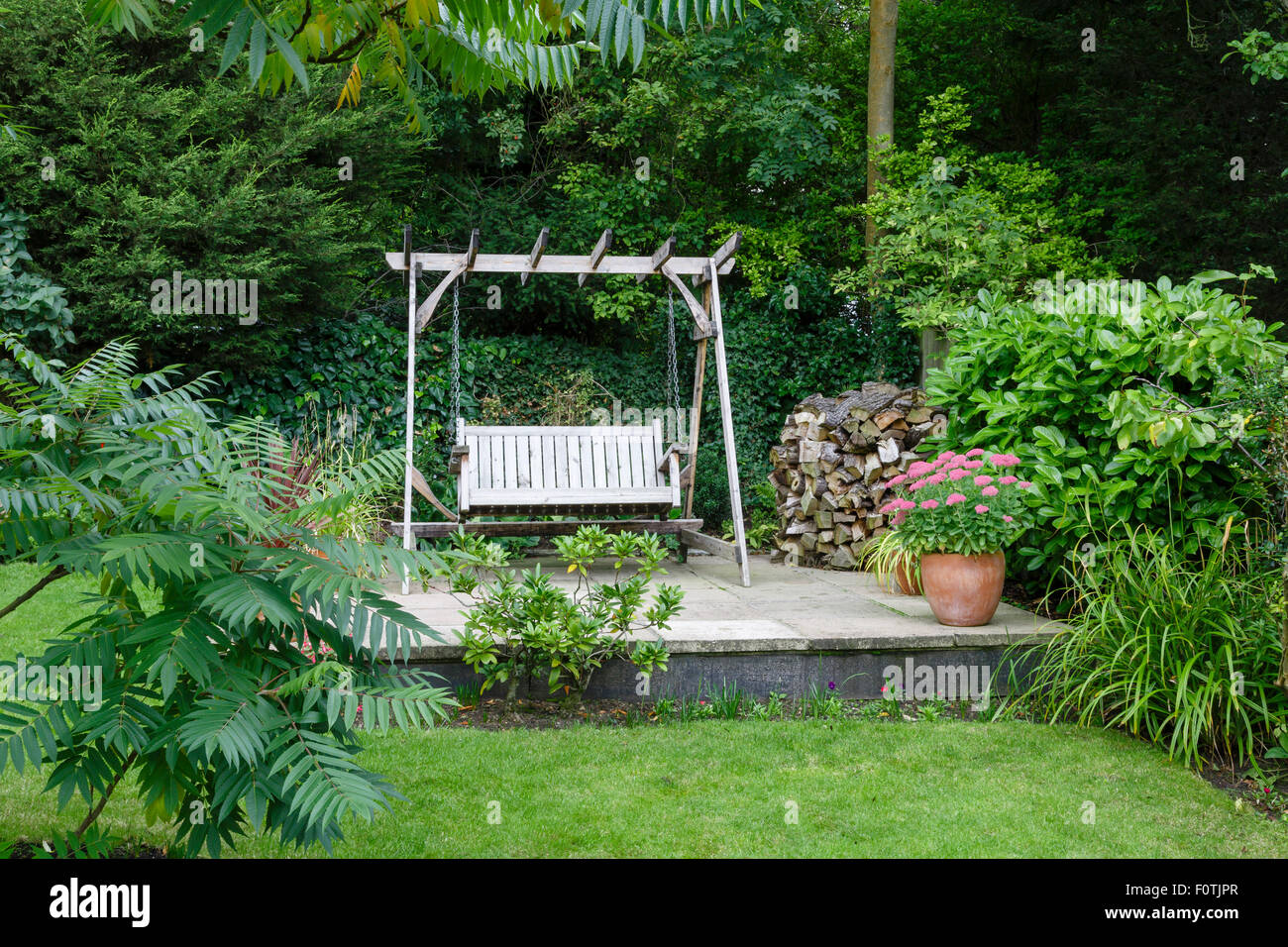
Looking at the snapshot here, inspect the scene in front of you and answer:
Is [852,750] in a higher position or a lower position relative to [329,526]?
lower

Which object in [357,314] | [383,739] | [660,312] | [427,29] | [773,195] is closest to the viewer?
[427,29]

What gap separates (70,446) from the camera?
7.01 ft

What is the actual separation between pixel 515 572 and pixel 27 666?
18.2 ft

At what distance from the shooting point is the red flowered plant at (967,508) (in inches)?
186

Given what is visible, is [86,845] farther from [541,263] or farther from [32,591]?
[541,263]

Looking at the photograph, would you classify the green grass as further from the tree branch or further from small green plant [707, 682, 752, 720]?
the tree branch

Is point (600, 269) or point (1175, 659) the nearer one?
point (1175, 659)

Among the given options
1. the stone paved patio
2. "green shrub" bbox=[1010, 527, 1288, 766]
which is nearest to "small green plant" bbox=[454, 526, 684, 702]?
the stone paved patio

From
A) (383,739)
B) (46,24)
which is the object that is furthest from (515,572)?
(46,24)

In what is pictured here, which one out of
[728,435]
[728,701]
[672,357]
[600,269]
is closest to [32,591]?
[728,701]

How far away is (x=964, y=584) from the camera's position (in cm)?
477

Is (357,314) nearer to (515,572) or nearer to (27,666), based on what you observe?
(515,572)

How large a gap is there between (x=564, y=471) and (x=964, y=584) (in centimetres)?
358

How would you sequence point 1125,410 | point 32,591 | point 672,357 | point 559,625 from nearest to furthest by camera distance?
point 32,591, point 559,625, point 1125,410, point 672,357
